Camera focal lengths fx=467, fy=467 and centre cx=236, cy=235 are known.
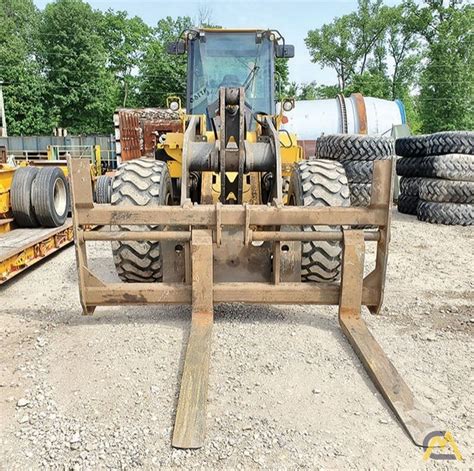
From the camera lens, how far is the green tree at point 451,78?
28.2m

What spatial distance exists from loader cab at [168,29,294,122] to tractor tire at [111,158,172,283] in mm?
1703

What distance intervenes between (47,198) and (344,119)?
11.0 metres

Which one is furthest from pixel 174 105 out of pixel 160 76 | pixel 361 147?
pixel 160 76

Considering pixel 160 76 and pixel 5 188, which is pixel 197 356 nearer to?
pixel 5 188

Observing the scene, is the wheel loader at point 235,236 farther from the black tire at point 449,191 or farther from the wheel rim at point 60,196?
the black tire at point 449,191

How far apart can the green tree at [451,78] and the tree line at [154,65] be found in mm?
59

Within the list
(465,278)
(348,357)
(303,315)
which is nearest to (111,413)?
(348,357)

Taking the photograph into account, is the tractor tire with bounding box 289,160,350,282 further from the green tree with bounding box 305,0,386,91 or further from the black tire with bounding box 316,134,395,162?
the green tree with bounding box 305,0,386,91

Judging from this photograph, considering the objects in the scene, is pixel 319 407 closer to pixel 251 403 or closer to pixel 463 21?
pixel 251 403

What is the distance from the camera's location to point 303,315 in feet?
13.6

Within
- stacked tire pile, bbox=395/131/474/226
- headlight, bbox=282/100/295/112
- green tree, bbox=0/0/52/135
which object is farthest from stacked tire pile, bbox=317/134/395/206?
green tree, bbox=0/0/52/135

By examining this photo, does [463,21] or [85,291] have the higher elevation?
[463,21]

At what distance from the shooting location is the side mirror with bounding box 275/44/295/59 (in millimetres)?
5812

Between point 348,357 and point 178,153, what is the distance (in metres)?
2.97
